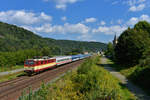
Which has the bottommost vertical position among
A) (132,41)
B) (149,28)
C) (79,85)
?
(79,85)

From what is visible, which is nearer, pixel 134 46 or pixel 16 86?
pixel 16 86

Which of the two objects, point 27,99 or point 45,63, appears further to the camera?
point 45,63

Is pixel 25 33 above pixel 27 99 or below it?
above

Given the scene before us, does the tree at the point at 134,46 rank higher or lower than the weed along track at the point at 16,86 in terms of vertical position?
higher

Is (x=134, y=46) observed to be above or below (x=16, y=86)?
above

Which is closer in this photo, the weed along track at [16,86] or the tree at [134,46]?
the weed along track at [16,86]

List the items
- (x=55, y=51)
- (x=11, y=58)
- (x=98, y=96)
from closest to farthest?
(x=98, y=96)
(x=11, y=58)
(x=55, y=51)

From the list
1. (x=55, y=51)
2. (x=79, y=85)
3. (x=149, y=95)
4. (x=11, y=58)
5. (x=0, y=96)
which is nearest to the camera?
(x=79, y=85)

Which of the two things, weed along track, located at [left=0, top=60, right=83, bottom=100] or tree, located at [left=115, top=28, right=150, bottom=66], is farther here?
tree, located at [left=115, top=28, right=150, bottom=66]

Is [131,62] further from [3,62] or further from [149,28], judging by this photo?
[3,62]

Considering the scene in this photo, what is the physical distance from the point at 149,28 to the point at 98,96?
35.3 m

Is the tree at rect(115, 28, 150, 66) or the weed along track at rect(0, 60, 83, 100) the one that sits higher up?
the tree at rect(115, 28, 150, 66)

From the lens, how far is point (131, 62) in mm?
31562

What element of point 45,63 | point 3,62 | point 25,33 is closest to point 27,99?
point 45,63
